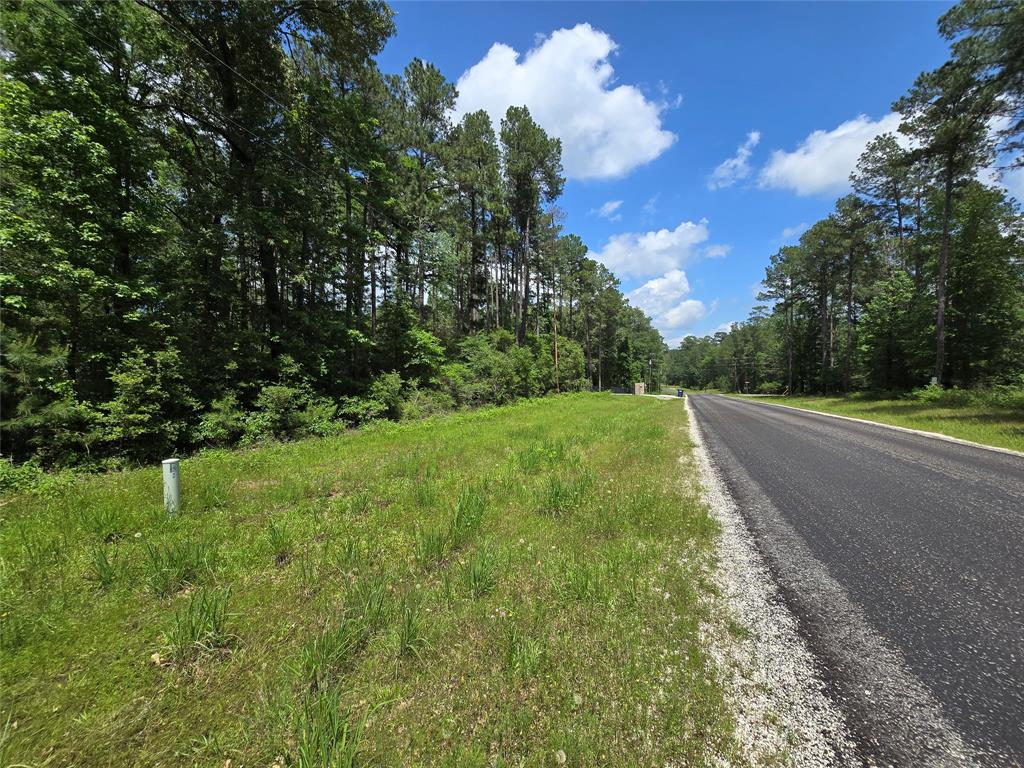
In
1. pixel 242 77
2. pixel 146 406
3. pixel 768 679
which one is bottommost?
pixel 768 679

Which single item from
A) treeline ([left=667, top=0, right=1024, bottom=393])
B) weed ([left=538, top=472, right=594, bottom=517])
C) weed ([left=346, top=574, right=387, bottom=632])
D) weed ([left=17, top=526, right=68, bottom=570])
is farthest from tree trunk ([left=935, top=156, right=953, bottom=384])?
weed ([left=17, top=526, right=68, bottom=570])

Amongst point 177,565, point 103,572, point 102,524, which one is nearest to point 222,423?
point 102,524

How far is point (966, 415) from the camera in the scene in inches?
545

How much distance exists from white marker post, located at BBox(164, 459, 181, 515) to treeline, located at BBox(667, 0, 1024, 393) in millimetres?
28617

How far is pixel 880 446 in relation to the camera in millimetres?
9203

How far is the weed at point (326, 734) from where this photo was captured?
5.67 ft

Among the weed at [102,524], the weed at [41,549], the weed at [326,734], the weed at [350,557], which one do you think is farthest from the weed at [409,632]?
the weed at [102,524]

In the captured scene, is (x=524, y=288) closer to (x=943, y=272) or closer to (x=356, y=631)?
(x=943, y=272)

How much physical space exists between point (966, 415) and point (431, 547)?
21.7 meters

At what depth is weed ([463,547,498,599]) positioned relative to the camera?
10.6 ft

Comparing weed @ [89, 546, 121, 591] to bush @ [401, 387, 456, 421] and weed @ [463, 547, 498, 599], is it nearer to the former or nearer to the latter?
weed @ [463, 547, 498, 599]

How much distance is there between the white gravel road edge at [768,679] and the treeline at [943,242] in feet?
79.8

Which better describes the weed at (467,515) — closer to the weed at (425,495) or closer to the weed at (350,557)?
the weed at (425,495)

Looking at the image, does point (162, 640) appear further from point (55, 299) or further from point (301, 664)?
point (55, 299)
